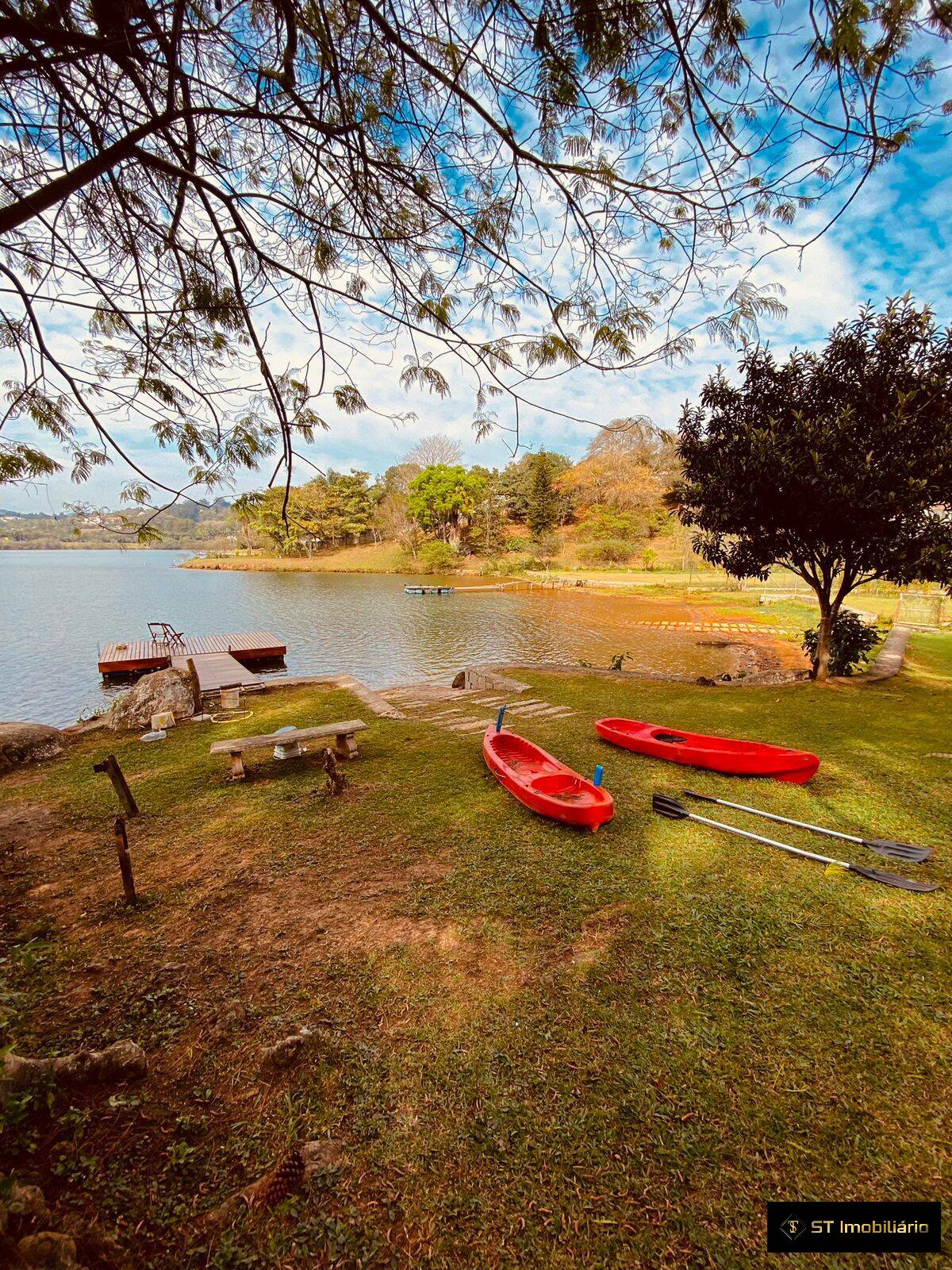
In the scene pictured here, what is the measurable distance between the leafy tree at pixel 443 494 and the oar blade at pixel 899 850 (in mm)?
50634

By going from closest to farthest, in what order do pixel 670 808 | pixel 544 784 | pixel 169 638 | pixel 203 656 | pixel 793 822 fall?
1. pixel 793 822
2. pixel 670 808
3. pixel 544 784
4. pixel 203 656
5. pixel 169 638

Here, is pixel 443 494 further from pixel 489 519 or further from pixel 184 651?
pixel 184 651

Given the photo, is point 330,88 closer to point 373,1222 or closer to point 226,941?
point 226,941

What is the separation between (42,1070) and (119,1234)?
87 cm

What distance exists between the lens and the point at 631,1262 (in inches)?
68.8

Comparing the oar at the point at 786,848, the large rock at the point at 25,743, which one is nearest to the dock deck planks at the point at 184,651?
the large rock at the point at 25,743

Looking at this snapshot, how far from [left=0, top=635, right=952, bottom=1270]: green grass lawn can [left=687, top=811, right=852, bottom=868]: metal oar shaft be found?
0.35 ft

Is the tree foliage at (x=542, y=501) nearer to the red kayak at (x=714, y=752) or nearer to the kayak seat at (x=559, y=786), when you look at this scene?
the red kayak at (x=714, y=752)

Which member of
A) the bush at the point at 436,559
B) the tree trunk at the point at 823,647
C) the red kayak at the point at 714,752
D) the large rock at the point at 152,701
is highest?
the bush at the point at 436,559

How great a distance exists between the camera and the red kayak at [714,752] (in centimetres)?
552

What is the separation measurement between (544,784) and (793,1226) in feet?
11.3

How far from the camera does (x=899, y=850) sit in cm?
413

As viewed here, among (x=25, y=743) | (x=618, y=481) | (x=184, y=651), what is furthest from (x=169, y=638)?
(x=618, y=481)

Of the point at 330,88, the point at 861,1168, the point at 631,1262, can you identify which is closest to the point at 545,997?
the point at 631,1262
